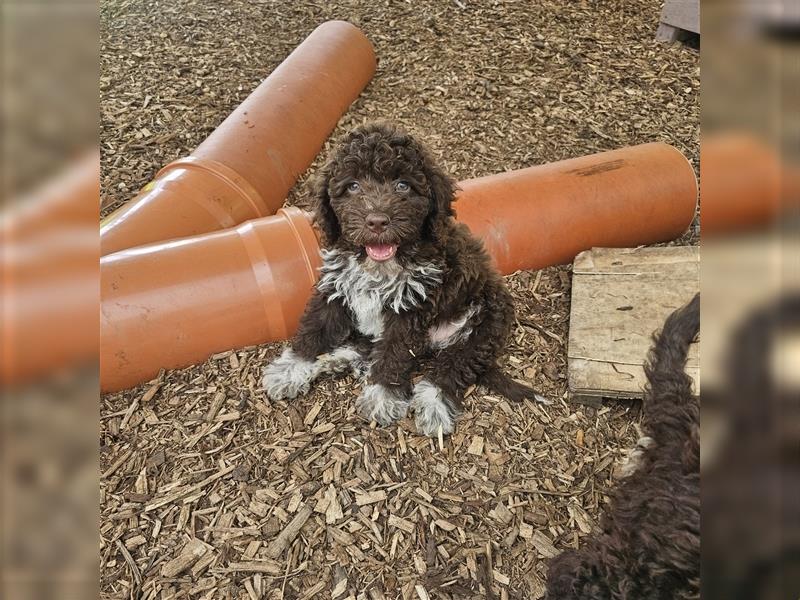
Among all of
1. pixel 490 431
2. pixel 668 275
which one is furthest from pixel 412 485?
pixel 668 275

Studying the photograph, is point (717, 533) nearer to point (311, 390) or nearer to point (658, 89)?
point (311, 390)

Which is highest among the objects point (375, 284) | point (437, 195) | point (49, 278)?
point (49, 278)

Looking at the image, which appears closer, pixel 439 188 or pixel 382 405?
pixel 439 188

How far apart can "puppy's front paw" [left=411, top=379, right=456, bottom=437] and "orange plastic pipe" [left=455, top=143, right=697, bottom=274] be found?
1.31 meters

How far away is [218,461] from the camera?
3.92m

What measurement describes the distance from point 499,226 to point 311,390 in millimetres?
1785

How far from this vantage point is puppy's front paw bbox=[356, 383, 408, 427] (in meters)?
4.02

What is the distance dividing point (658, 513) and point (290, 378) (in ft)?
7.77

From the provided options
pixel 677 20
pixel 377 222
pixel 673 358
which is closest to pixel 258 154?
pixel 377 222

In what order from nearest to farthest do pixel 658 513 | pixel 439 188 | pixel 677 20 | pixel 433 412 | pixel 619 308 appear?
pixel 658 513 → pixel 439 188 → pixel 433 412 → pixel 619 308 → pixel 677 20

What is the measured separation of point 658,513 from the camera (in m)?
2.54

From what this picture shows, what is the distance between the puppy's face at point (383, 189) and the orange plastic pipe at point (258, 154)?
1.43m

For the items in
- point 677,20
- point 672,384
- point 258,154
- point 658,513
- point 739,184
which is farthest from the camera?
point 677,20

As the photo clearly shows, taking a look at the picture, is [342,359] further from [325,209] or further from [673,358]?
[673,358]
